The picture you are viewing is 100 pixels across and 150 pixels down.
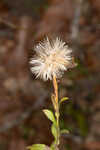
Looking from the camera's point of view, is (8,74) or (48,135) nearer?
(48,135)

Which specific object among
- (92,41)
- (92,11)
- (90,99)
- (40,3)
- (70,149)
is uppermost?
(40,3)

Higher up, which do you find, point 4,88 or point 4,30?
point 4,30

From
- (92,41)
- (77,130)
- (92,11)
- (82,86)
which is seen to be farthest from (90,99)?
(92,11)

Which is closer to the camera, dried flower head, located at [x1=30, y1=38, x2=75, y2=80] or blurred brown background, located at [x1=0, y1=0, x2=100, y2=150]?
dried flower head, located at [x1=30, y1=38, x2=75, y2=80]

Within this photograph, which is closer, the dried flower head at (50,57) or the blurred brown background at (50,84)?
the dried flower head at (50,57)

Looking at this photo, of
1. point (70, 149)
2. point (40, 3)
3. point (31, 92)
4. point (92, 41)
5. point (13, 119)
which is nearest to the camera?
point (70, 149)

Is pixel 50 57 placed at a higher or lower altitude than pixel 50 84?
higher

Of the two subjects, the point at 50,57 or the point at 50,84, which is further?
the point at 50,84

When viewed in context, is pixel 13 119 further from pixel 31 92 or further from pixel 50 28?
pixel 50 28
